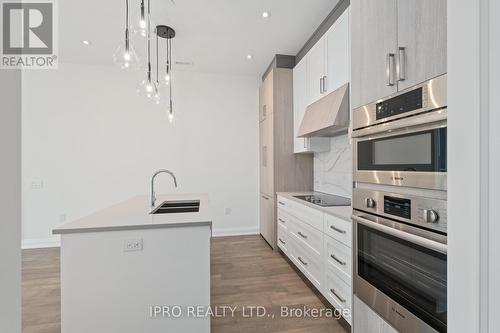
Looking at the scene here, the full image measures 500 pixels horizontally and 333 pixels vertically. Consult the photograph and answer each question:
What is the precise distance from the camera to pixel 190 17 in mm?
2738

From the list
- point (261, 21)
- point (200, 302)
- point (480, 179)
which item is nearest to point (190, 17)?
point (261, 21)

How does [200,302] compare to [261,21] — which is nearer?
[200,302]

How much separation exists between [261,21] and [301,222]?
2.38 m

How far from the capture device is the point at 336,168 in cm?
303

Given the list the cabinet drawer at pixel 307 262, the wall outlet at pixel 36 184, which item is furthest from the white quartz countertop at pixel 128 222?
the wall outlet at pixel 36 184

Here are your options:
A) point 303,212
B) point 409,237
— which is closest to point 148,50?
point 303,212

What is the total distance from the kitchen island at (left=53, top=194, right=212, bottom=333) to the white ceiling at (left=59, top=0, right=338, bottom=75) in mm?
2279

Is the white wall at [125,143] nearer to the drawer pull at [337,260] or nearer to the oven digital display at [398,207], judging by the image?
the drawer pull at [337,260]

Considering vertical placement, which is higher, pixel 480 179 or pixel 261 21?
pixel 261 21

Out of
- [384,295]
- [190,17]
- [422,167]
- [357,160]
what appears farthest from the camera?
[190,17]

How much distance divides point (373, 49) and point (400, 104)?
41cm

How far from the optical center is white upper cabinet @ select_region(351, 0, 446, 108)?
1.01m

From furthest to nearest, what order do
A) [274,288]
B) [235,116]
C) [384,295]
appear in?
[235,116]
[274,288]
[384,295]

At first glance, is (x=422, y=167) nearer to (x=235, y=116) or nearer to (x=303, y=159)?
(x=303, y=159)
